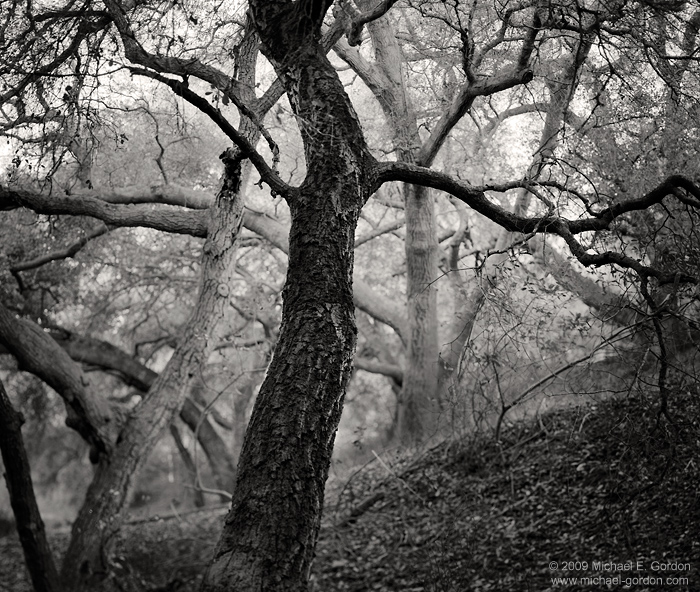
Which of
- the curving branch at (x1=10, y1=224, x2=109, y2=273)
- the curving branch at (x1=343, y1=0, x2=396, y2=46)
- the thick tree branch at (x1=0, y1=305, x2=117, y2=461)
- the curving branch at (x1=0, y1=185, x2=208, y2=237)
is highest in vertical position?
the curving branch at (x1=343, y1=0, x2=396, y2=46)

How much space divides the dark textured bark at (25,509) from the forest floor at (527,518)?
83 cm

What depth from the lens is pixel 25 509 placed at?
6914 millimetres

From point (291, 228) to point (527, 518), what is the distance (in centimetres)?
361

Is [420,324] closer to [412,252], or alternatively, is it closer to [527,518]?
[412,252]

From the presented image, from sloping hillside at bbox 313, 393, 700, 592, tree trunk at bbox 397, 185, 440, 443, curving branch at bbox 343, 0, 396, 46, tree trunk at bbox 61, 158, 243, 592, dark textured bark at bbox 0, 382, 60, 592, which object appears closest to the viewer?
sloping hillside at bbox 313, 393, 700, 592

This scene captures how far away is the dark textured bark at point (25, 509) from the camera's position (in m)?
6.81

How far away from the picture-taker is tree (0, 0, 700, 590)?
11.4 feet

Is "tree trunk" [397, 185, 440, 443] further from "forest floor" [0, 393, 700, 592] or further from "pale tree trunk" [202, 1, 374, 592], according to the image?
"pale tree trunk" [202, 1, 374, 592]

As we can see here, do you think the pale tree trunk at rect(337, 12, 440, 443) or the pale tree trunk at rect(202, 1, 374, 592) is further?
the pale tree trunk at rect(337, 12, 440, 443)

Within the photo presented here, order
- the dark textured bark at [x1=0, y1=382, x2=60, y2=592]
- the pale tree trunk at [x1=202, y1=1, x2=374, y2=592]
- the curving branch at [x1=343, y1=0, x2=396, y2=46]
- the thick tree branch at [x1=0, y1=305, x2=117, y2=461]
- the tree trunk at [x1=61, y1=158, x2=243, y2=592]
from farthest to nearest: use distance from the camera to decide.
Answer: the thick tree branch at [x1=0, y1=305, x2=117, y2=461] < the tree trunk at [x1=61, y1=158, x2=243, y2=592] < the dark textured bark at [x1=0, y1=382, x2=60, y2=592] < the curving branch at [x1=343, y1=0, x2=396, y2=46] < the pale tree trunk at [x1=202, y1=1, x2=374, y2=592]

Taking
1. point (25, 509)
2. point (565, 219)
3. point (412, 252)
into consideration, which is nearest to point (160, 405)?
point (25, 509)

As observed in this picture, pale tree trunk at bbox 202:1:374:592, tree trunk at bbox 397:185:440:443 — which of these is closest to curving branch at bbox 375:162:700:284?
pale tree trunk at bbox 202:1:374:592

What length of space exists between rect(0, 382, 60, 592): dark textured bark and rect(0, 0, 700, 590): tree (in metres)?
0.18

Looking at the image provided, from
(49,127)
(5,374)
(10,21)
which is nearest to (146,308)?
(5,374)
